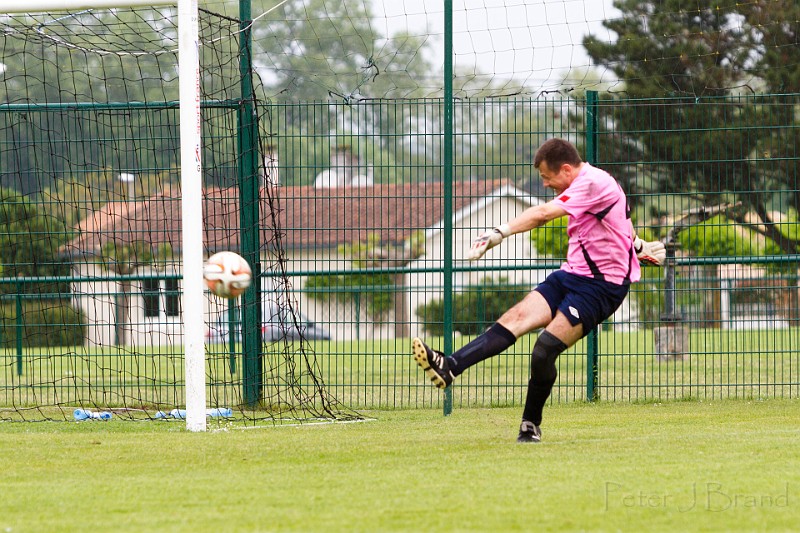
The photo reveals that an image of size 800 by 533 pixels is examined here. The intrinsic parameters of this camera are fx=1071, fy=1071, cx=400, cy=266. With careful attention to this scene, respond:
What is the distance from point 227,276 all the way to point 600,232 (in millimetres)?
2591

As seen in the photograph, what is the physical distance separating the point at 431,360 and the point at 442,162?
12.1 feet

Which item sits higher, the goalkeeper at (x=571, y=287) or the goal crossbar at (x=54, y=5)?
the goal crossbar at (x=54, y=5)

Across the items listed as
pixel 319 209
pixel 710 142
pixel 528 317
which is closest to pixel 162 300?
pixel 319 209

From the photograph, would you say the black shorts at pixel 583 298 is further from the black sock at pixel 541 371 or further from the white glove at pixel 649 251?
the white glove at pixel 649 251

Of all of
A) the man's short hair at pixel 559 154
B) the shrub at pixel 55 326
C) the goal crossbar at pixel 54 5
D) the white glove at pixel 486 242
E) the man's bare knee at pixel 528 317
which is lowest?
the shrub at pixel 55 326

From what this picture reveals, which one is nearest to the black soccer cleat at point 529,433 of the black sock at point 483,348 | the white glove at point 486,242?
the black sock at point 483,348

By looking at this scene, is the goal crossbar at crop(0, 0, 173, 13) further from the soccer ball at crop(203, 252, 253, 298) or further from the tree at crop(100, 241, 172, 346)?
the tree at crop(100, 241, 172, 346)

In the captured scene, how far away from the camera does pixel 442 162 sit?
998 centimetres

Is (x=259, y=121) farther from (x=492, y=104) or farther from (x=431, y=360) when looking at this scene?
(x=431, y=360)

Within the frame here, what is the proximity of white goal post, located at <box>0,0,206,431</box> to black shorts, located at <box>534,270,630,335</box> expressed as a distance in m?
2.44

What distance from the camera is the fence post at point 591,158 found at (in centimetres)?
995

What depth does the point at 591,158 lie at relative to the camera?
991cm

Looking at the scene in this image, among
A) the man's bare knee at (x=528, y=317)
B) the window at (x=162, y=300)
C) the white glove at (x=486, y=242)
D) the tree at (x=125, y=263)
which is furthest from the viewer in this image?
the window at (x=162, y=300)

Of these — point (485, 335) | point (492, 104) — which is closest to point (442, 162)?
point (492, 104)
